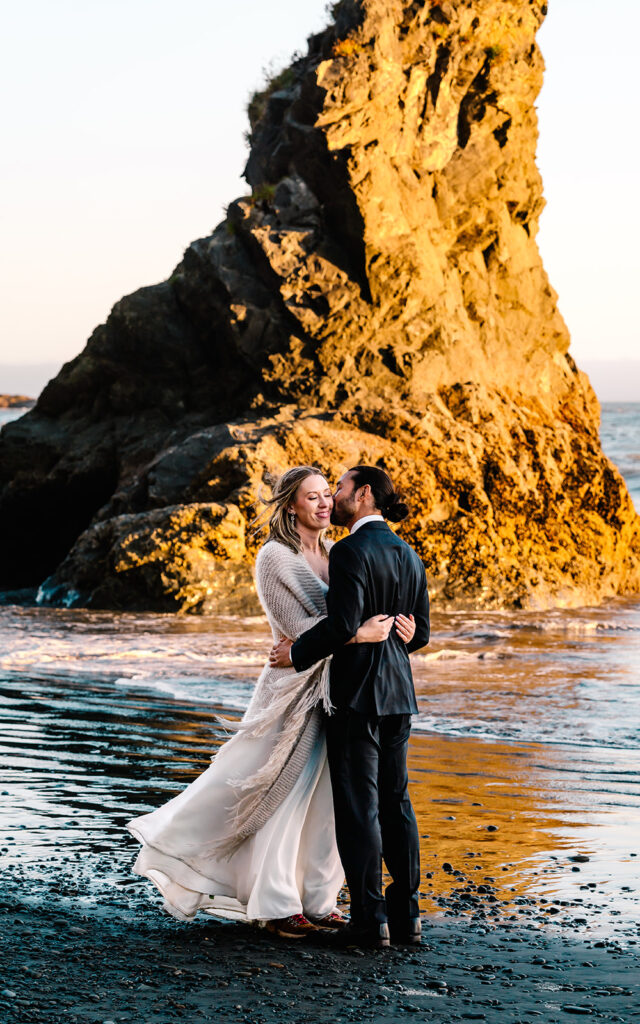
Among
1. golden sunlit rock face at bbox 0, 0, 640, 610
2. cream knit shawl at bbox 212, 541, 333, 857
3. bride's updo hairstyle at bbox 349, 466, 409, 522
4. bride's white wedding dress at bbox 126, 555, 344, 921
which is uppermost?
golden sunlit rock face at bbox 0, 0, 640, 610

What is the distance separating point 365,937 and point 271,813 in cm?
62

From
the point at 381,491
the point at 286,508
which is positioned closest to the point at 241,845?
the point at 286,508

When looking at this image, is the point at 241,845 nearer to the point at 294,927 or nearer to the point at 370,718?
the point at 294,927

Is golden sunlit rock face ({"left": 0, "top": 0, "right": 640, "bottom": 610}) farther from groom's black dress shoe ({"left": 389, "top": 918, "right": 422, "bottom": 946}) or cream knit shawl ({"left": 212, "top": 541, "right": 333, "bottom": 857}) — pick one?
groom's black dress shoe ({"left": 389, "top": 918, "right": 422, "bottom": 946})

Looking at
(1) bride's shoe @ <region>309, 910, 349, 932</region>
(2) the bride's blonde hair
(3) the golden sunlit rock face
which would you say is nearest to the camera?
(1) bride's shoe @ <region>309, 910, 349, 932</region>

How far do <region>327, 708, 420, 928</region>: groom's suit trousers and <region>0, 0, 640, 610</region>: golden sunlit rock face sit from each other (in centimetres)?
1007

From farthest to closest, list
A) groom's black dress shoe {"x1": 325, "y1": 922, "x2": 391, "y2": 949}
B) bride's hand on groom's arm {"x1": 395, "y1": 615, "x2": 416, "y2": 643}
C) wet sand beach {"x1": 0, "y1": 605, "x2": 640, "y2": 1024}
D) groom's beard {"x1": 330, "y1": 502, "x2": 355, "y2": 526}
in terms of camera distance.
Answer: groom's beard {"x1": 330, "y1": 502, "x2": 355, "y2": 526} < bride's hand on groom's arm {"x1": 395, "y1": 615, "x2": 416, "y2": 643} < groom's black dress shoe {"x1": 325, "y1": 922, "x2": 391, "y2": 949} < wet sand beach {"x1": 0, "y1": 605, "x2": 640, "y2": 1024}

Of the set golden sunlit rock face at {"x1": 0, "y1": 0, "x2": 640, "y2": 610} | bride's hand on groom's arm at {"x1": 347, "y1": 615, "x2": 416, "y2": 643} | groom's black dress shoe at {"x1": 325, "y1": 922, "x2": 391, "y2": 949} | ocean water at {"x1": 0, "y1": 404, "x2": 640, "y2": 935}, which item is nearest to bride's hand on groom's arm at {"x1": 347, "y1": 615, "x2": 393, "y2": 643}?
bride's hand on groom's arm at {"x1": 347, "y1": 615, "x2": 416, "y2": 643}

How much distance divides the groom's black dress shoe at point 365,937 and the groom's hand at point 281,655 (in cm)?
108

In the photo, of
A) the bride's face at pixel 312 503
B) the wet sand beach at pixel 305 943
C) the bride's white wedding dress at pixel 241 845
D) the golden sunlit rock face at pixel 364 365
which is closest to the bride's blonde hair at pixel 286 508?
the bride's face at pixel 312 503

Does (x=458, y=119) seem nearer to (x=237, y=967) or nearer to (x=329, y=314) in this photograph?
(x=329, y=314)

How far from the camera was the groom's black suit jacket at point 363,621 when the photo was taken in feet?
15.1

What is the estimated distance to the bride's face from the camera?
498 cm

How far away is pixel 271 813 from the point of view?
4.73 m
